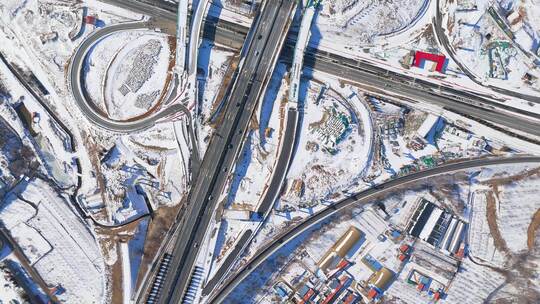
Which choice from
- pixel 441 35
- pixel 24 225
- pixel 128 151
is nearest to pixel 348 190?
pixel 441 35

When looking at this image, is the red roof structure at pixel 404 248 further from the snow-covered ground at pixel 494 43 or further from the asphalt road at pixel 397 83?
the snow-covered ground at pixel 494 43

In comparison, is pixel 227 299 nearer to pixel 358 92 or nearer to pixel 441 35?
pixel 358 92

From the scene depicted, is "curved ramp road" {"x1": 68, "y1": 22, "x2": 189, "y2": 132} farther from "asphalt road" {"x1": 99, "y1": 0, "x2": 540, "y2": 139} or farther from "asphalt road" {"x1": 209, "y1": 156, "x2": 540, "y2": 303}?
"asphalt road" {"x1": 209, "y1": 156, "x2": 540, "y2": 303}

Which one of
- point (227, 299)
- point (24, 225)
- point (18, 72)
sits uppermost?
point (18, 72)

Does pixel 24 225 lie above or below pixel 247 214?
below

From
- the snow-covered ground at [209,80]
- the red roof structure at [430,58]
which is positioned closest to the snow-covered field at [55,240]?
the snow-covered ground at [209,80]

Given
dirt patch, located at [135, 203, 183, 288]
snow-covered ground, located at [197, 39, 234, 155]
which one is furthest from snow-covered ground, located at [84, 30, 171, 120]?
dirt patch, located at [135, 203, 183, 288]
